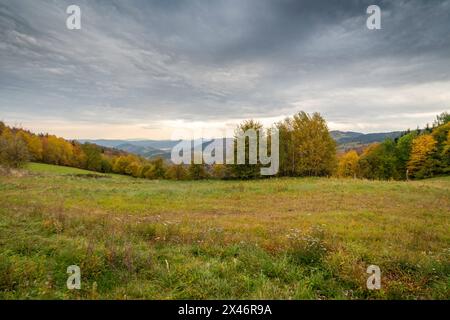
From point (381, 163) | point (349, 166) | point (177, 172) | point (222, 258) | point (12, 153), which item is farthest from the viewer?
point (177, 172)

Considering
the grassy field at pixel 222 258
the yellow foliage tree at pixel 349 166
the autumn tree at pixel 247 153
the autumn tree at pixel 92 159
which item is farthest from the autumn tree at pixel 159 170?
the grassy field at pixel 222 258

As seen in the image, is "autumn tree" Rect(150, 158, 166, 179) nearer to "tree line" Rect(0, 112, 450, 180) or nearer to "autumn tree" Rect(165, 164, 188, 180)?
"tree line" Rect(0, 112, 450, 180)

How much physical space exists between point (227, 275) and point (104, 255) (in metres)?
2.82

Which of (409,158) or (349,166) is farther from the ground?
(409,158)

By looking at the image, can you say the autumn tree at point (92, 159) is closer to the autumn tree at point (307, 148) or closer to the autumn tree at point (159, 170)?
the autumn tree at point (159, 170)

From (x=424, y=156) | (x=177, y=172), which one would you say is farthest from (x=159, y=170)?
(x=424, y=156)

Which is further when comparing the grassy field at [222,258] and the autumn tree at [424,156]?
the autumn tree at [424,156]

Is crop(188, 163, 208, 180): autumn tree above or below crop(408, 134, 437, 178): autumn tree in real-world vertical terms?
below

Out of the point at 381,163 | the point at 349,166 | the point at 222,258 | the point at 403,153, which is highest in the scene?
the point at 403,153

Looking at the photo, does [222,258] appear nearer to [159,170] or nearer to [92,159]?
[159,170]

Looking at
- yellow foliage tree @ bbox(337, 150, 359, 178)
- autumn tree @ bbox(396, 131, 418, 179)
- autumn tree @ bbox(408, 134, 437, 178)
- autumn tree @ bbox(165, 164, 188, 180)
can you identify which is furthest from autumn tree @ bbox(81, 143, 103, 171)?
autumn tree @ bbox(408, 134, 437, 178)
